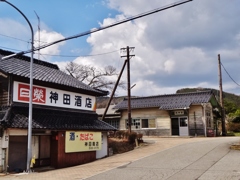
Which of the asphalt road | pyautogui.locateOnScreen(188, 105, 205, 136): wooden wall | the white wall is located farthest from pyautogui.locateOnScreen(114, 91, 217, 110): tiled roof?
the asphalt road

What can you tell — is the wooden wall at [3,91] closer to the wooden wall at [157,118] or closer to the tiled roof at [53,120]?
the tiled roof at [53,120]

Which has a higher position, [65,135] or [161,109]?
[161,109]

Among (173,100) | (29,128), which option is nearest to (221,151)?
(29,128)

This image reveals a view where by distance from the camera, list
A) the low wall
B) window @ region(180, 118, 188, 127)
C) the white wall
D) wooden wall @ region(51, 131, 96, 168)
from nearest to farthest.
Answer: wooden wall @ region(51, 131, 96, 168)
the white wall
window @ region(180, 118, 188, 127)
the low wall

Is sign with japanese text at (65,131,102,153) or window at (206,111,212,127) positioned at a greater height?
window at (206,111,212,127)

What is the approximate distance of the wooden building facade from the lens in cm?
2947

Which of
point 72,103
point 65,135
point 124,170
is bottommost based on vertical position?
point 124,170

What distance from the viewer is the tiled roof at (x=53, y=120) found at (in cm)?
1407

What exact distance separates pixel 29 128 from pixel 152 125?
20.4 meters

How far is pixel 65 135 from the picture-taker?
16031 mm

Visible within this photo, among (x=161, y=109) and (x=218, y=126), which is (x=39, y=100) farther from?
(x=218, y=126)

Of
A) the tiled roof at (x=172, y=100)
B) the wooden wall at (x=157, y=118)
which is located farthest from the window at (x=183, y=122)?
the tiled roof at (x=172, y=100)

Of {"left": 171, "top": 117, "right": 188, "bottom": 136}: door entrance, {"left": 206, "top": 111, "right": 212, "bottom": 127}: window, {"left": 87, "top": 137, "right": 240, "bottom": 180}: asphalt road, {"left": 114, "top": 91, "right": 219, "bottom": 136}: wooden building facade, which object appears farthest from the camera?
{"left": 171, "top": 117, "right": 188, "bottom": 136}: door entrance

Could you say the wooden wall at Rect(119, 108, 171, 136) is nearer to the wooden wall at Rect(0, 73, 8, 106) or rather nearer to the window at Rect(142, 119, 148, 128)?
the window at Rect(142, 119, 148, 128)
